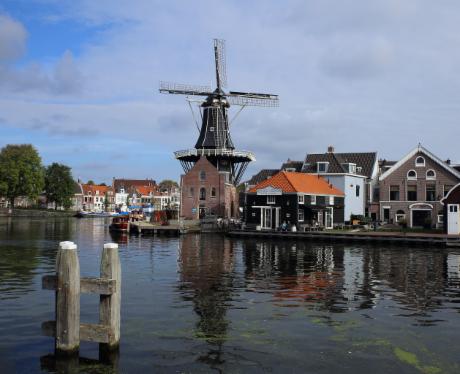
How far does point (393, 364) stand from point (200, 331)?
519 centimetres

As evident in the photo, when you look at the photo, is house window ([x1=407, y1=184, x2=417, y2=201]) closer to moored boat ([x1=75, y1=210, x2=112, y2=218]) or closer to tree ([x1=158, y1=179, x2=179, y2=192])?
moored boat ([x1=75, y1=210, x2=112, y2=218])

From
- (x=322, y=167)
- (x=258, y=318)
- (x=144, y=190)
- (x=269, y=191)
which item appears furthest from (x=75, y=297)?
(x=144, y=190)

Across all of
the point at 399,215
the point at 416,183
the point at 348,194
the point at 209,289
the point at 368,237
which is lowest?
the point at 209,289

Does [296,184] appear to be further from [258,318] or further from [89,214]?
[89,214]

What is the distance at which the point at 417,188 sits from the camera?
2408 inches

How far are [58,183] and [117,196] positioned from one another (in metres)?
36.2

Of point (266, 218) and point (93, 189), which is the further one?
point (93, 189)

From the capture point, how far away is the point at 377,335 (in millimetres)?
13961

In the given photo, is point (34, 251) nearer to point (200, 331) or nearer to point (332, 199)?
point (200, 331)

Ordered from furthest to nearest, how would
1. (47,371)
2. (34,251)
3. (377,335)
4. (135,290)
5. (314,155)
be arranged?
(314,155) → (34,251) → (135,290) → (377,335) → (47,371)

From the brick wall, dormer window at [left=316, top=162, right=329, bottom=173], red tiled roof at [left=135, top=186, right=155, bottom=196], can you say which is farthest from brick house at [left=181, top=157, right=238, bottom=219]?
red tiled roof at [left=135, top=186, right=155, bottom=196]

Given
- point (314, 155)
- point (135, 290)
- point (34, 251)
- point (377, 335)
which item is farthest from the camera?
point (314, 155)

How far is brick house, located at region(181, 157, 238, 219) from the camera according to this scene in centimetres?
7062

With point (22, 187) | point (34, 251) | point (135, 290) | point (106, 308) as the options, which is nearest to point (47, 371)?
point (106, 308)
